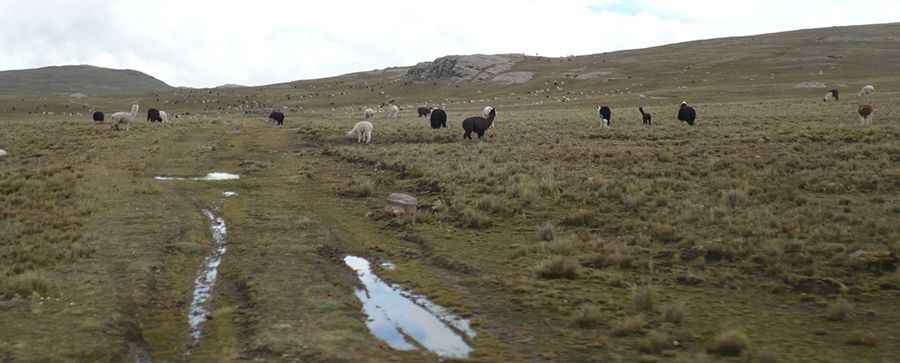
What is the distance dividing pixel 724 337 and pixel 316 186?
57.6 feet

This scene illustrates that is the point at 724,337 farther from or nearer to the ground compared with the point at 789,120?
nearer to the ground

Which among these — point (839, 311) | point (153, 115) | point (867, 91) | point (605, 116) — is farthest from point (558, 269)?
point (867, 91)

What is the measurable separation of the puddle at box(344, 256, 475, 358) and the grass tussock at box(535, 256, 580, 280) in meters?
2.51

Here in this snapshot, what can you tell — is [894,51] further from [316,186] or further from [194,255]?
[194,255]

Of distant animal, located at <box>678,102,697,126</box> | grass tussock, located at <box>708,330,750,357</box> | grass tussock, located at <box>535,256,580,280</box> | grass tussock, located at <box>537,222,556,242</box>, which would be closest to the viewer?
grass tussock, located at <box>708,330,750,357</box>

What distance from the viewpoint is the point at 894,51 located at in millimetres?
101125

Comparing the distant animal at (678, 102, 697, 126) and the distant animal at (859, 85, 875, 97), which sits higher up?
the distant animal at (859, 85, 875, 97)

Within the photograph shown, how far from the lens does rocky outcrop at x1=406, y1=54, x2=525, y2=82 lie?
125438 mm

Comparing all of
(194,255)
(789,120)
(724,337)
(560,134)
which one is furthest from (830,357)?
(789,120)

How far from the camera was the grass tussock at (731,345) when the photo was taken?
27.9ft

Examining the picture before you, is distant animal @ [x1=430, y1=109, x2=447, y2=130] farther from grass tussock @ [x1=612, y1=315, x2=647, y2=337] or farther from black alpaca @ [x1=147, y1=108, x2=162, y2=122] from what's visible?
grass tussock @ [x1=612, y1=315, x2=647, y2=337]

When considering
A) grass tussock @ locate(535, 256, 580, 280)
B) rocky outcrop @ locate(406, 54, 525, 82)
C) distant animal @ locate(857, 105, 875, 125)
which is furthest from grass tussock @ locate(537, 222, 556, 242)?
rocky outcrop @ locate(406, 54, 525, 82)

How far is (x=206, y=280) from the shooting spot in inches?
491

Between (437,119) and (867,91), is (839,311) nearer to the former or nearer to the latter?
(437,119)
